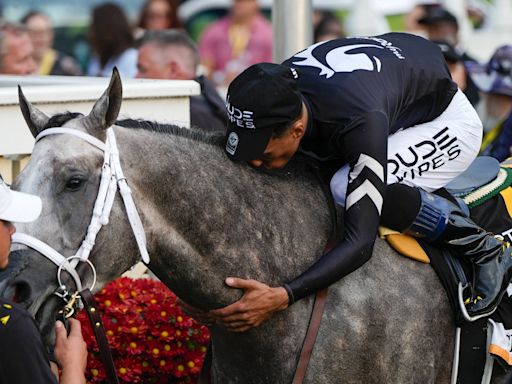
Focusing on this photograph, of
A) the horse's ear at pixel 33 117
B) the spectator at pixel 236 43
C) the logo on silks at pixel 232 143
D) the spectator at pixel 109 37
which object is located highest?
the horse's ear at pixel 33 117

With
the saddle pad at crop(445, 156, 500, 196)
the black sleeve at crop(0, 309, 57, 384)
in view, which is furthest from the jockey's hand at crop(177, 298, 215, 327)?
the saddle pad at crop(445, 156, 500, 196)

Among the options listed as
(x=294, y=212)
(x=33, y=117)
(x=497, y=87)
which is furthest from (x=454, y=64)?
(x=33, y=117)

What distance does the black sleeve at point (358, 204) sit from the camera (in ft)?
14.6

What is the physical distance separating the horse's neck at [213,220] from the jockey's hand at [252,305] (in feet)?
0.21

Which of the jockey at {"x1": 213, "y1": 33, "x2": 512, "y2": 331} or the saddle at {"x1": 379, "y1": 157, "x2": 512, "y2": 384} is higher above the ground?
the jockey at {"x1": 213, "y1": 33, "x2": 512, "y2": 331}

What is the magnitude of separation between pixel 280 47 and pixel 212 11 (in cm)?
959

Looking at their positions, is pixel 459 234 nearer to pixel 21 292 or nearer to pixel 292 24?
pixel 21 292

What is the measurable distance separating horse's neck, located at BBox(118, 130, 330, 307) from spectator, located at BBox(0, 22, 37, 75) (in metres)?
6.03

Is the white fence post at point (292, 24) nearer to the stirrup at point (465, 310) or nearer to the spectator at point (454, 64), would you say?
the spectator at point (454, 64)

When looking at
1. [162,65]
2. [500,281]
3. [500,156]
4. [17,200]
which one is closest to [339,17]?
[162,65]

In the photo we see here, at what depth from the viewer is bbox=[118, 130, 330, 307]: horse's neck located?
4.39 metres

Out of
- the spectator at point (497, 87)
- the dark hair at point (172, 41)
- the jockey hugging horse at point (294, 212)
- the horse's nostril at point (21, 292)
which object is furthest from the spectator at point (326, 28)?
the horse's nostril at point (21, 292)

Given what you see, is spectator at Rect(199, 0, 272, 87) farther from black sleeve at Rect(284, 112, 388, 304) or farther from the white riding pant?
black sleeve at Rect(284, 112, 388, 304)

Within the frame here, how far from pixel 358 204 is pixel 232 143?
544 millimetres
